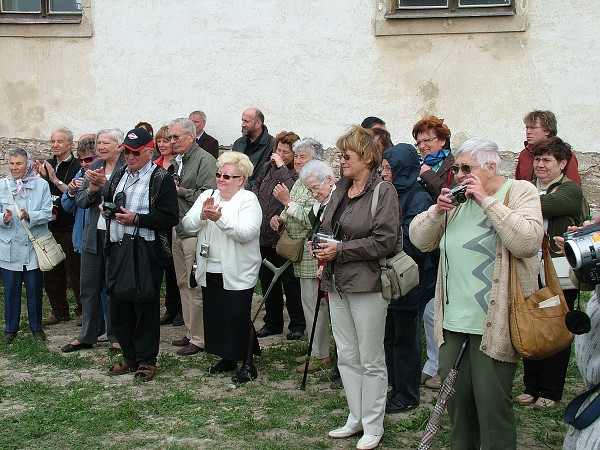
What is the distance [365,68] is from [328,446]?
20.3 feet

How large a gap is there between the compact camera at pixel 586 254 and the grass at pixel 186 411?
77.5 inches

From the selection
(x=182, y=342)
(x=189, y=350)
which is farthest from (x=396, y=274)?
(x=182, y=342)

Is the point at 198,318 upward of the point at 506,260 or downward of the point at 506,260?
downward

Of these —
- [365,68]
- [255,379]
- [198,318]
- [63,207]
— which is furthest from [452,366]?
[365,68]

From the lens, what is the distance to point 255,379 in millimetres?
6688

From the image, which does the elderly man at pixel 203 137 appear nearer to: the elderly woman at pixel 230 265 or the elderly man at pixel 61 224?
the elderly man at pixel 61 224

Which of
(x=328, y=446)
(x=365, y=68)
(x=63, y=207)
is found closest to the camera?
(x=328, y=446)

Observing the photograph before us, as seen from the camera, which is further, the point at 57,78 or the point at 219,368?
the point at 57,78

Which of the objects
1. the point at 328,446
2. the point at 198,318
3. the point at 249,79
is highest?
the point at 249,79

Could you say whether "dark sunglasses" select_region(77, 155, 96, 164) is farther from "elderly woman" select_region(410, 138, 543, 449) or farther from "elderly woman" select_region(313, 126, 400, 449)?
"elderly woman" select_region(410, 138, 543, 449)

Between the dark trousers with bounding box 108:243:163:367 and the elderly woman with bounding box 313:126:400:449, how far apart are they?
1.98m

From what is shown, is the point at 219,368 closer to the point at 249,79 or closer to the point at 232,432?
the point at 232,432

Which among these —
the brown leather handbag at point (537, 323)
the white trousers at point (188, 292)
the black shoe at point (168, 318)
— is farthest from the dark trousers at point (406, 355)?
the black shoe at point (168, 318)

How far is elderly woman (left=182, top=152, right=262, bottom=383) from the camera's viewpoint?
260 inches
